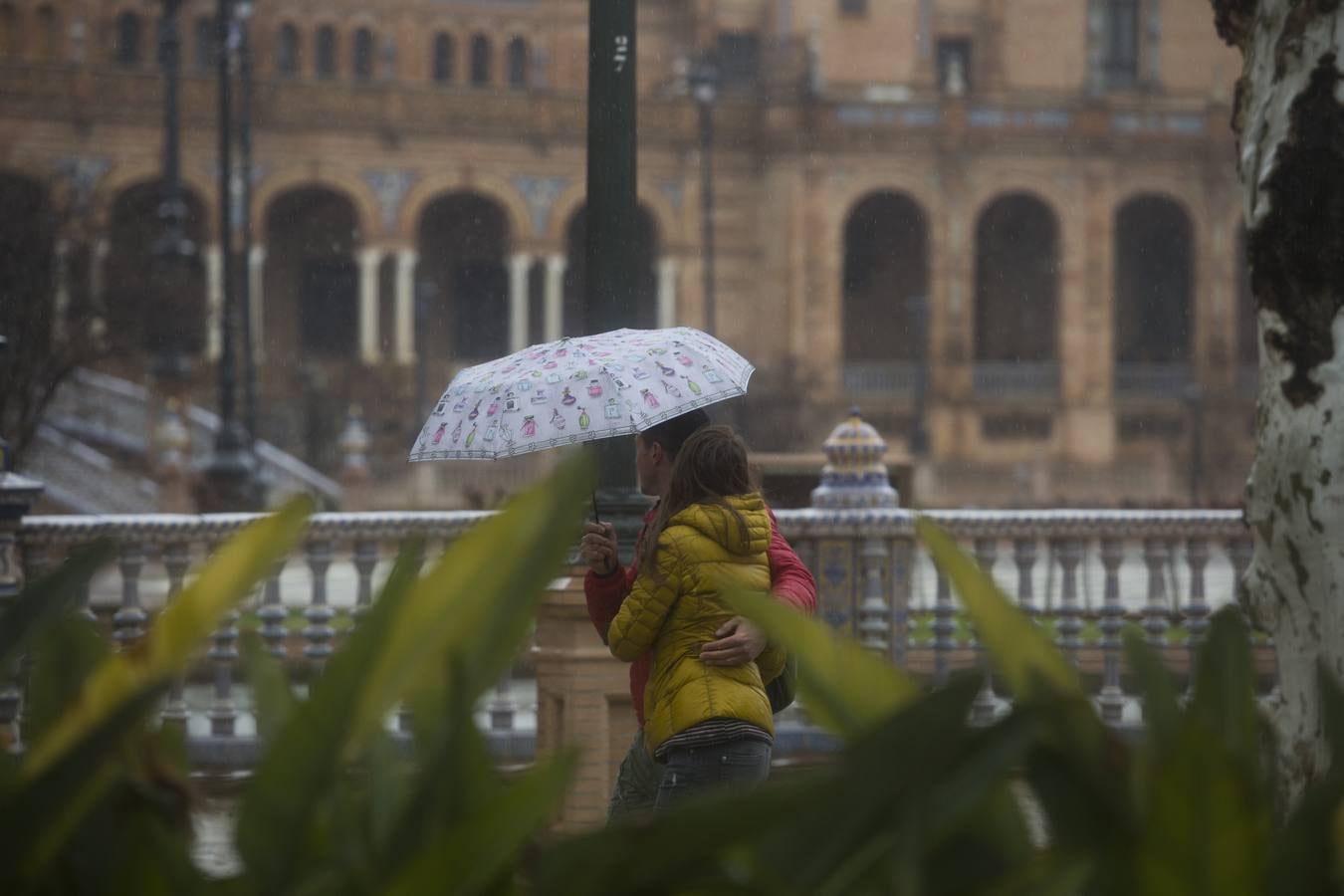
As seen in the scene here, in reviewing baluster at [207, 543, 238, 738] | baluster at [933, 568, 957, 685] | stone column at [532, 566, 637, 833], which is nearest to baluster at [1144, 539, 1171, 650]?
baluster at [933, 568, 957, 685]

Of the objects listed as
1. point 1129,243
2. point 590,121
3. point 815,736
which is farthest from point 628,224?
point 1129,243

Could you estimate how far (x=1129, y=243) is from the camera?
43688mm

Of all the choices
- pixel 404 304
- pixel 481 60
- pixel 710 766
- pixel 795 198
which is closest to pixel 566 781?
pixel 710 766

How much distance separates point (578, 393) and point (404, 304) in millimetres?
33357

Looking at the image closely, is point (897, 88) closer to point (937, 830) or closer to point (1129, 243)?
point (1129, 243)

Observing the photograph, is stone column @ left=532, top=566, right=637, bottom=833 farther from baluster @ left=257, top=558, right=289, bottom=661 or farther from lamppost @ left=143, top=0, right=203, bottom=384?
lamppost @ left=143, top=0, right=203, bottom=384

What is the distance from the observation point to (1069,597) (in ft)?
28.0

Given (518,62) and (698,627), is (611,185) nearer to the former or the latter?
(698,627)

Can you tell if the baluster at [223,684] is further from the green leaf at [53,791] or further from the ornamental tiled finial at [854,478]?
the green leaf at [53,791]

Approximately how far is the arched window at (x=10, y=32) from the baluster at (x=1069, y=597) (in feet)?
116

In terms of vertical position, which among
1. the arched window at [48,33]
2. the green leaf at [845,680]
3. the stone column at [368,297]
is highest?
the arched window at [48,33]

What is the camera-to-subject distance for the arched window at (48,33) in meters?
38.5

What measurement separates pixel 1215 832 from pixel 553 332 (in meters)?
37.6

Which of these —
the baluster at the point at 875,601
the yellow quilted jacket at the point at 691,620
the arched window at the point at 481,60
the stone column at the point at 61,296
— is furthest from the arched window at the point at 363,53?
the yellow quilted jacket at the point at 691,620
